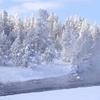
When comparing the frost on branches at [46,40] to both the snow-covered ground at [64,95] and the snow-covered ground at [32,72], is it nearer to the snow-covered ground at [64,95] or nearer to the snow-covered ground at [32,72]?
the snow-covered ground at [32,72]

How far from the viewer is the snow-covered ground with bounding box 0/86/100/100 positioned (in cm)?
266

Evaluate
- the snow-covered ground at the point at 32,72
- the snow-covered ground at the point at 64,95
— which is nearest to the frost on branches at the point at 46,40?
the snow-covered ground at the point at 32,72

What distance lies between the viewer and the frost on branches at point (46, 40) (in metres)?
2.64

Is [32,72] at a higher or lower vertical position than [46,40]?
lower

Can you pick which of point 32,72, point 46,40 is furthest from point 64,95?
point 46,40

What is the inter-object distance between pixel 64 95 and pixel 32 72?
0.34 m

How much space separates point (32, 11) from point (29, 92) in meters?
0.67

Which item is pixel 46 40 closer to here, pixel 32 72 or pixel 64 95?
pixel 32 72

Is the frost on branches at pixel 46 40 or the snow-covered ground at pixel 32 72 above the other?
the frost on branches at pixel 46 40

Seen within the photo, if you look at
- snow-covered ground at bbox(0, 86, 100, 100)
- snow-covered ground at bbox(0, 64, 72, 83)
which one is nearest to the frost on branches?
snow-covered ground at bbox(0, 64, 72, 83)

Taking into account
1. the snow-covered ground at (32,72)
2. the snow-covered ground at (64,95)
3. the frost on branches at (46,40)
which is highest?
the frost on branches at (46,40)

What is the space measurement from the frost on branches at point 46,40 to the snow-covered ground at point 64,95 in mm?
194

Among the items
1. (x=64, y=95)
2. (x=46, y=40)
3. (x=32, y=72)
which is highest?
(x=46, y=40)

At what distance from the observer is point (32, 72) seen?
8.76ft
